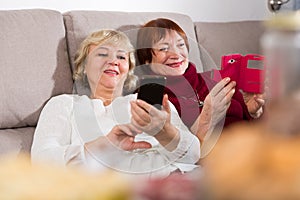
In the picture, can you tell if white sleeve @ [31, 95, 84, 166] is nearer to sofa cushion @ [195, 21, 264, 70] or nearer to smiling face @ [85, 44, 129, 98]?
smiling face @ [85, 44, 129, 98]

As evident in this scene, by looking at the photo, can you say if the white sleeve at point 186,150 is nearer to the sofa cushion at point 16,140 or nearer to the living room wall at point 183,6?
the sofa cushion at point 16,140

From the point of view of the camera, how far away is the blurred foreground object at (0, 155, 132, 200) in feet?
0.64

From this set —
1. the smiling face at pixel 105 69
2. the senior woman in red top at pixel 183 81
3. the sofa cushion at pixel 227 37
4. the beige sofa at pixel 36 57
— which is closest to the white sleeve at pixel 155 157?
the senior woman in red top at pixel 183 81

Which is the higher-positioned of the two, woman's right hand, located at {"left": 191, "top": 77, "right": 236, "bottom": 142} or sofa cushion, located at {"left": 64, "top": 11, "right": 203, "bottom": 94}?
sofa cushion, located at {"left": 64, "top": 11, "right": 203, "bottom": 94}

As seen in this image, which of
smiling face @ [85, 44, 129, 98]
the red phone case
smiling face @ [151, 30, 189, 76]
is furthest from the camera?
the red phone case

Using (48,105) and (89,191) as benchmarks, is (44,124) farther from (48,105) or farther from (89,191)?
(89,191)

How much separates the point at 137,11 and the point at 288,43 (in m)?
2.86

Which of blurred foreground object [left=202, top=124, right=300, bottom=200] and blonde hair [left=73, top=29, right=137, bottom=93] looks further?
blonde hair [left=73, top=29, right=137, bottom=93]

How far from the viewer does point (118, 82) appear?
7.79 feet

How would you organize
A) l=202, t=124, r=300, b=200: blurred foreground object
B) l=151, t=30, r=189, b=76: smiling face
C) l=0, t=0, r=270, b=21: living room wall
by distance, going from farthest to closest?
1. l=0, t=0, r=270, b=21: living room wall
2. l=151, t=30, r=189, b=76: smiling face
3. l=202, t=124, r=300, b=200: blurred foreground object

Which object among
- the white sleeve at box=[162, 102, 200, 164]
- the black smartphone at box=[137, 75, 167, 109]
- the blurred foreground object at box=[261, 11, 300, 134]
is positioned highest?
the blurred foreground object at box=[261, 11, 300, 134]

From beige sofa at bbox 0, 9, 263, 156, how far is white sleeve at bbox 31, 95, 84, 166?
94mm

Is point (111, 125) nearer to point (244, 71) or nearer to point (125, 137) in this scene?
point (125, 137)

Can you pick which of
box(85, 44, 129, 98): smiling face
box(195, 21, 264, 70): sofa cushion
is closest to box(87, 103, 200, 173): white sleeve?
box(85, 44, 129, 98): smiling face
